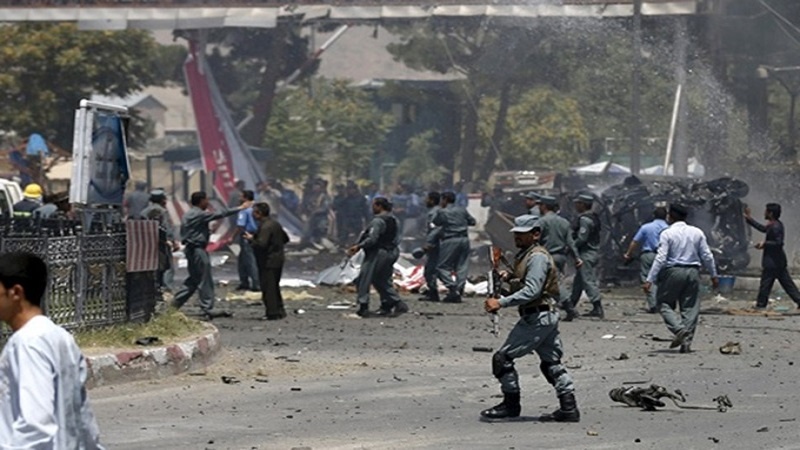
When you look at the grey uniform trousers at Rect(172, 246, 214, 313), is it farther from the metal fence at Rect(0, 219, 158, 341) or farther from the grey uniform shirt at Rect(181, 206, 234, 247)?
the metal fence at Rect(0, 219, 158, 341)

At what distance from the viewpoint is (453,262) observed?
23500 millimetres

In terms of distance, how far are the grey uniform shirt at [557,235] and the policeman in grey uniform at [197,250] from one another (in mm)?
3910

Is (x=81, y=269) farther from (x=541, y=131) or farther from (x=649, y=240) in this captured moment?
(x=541, y=131)

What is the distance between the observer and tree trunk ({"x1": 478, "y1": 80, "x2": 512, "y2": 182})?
49978 mm

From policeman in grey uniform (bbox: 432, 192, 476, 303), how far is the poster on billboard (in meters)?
7.38

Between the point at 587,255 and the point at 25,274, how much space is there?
15802 mm

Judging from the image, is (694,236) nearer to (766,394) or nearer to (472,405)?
(766,394)

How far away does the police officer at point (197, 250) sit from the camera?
19.6 meters

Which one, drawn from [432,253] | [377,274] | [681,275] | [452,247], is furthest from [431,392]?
[432,253]

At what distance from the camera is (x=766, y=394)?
1281 centimetres

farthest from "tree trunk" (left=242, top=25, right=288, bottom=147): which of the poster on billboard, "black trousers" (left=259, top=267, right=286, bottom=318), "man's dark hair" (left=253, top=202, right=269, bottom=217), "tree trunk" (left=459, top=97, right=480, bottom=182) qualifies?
the poster on billboard

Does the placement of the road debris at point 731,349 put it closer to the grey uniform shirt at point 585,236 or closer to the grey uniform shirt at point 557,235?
the grey uniform shirt at point 557,235

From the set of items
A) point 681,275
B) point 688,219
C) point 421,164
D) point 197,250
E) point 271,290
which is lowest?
point 271,290

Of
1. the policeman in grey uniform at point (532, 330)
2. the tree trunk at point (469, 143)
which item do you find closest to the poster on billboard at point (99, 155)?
the policeman in grey uniform at point (532, 330)
